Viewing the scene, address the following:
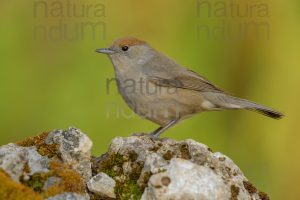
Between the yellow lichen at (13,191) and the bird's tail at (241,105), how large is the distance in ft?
9.76

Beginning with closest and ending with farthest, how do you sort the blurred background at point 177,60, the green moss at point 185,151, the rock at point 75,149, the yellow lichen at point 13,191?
the yellow lichen at point 13,191 → the rock at point 75,149 → the green moss at point 185,151 → the blurred background at point 177,60

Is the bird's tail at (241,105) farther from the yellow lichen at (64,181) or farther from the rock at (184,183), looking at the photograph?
the yellow lichen at (64,181)

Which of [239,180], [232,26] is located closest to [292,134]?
[232,26]

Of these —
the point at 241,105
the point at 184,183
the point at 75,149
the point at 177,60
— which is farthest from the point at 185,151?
the point at 177,60

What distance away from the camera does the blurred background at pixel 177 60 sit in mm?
7891

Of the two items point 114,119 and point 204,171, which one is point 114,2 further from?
point 204,171

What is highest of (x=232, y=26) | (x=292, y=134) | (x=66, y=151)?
(x=232, y=26)

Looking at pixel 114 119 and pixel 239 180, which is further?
pixel 114 119

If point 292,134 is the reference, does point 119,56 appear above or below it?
above

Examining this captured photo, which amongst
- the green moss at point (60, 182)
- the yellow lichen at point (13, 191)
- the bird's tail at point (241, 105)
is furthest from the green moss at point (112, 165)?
the bird's tail at point (241, 105)

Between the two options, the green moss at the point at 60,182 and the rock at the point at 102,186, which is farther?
the rock at the point at 102,186

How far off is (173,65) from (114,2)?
5.24 feet

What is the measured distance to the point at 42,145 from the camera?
17.7 ft

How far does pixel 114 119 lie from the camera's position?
7.96 meters
